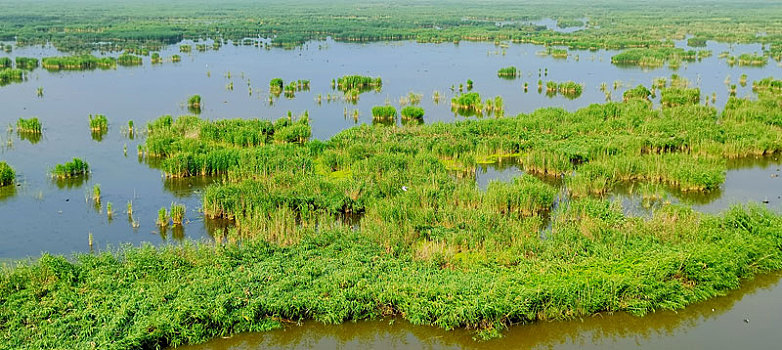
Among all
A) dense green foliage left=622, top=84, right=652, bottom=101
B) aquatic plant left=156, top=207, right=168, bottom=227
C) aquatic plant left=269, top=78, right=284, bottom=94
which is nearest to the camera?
aquatic plant left=156, top=207, right=168, bottom=227

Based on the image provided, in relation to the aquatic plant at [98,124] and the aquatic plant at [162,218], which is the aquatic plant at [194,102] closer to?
the aquatic plant at [98,124]

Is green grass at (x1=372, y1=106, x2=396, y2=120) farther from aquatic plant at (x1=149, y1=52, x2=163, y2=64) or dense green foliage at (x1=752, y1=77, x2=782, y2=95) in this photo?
aquatic plant at (x1=149, y1=52, x2=163, y2=64)

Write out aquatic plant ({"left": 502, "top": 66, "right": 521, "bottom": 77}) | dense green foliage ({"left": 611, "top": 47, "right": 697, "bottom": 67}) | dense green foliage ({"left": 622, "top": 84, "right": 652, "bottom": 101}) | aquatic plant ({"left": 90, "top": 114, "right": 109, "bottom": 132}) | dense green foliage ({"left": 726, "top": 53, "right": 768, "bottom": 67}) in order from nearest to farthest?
aquatic plant ({"left": 90, "top": 114, "right": 109, "bottom": 132}) < dense green foliage ({"left": 622, "top": 84, "right": 652, "bottom": 101}) < aquatic plant ({"left": 502, "top": 66, "right": 521, "bottom": 77}) < dense green foliage ({"left": 726, "top": 53, "right": 768, "bottom": 67}) < dense green foliage ({"left": 611, "top": 47, "right": 697, "bottom": 67})

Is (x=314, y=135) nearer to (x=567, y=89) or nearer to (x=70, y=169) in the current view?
(x=70, y=169)

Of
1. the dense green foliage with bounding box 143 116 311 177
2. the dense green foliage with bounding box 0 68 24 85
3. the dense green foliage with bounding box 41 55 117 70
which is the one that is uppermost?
the dense green foliage with bounding box 41 55 117 70

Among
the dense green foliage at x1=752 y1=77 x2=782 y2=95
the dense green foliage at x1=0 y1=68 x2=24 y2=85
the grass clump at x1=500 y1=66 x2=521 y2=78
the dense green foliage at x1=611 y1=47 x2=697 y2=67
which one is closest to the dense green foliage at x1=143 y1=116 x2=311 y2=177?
the dense green foliage at x1=0 y1=68 x2=24 y2=85

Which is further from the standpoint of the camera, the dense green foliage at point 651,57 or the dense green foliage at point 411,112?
the dense green foliage at point 651,57

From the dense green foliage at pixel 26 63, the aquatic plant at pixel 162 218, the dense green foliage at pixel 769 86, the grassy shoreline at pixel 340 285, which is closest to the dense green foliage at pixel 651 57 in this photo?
the dense green foliage at pixel 769 86
